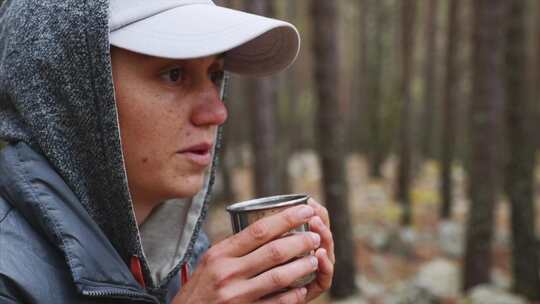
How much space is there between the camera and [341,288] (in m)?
8.88

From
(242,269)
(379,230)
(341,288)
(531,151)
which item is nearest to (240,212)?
(242,269)

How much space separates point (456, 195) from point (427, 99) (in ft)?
13.9

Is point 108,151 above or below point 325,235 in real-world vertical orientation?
above

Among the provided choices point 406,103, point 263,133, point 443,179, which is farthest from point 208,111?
point 443,179

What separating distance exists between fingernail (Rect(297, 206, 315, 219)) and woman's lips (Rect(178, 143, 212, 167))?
15.9 inches

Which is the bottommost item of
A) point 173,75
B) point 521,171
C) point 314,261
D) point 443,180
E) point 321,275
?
point 443,180

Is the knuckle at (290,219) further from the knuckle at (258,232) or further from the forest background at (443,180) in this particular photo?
the forest background at (443,180)

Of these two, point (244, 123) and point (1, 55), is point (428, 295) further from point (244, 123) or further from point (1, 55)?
point (244, 123)

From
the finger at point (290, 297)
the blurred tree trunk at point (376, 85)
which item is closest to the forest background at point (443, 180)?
the blurred tree trunk at point (376, 85)

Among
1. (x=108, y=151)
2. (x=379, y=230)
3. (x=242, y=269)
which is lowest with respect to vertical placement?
(x=379, y=230)

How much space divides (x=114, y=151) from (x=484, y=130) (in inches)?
300

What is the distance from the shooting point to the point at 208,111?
1.79m

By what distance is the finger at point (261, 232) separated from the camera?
1.54 metres

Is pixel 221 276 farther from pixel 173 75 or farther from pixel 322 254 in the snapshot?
pixel 173 75
